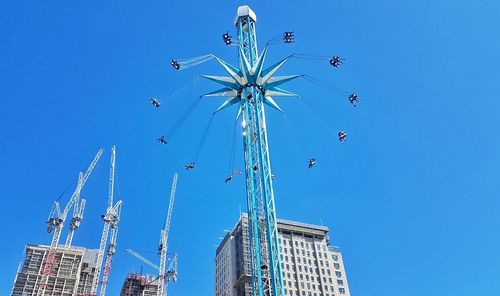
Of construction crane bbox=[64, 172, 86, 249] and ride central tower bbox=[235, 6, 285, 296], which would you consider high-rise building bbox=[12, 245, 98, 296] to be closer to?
construction crane bbox=[64, 172, 86, 249]

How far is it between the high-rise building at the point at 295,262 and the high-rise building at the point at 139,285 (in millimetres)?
25704

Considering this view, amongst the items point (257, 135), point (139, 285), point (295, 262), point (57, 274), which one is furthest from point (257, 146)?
point (139, 285)

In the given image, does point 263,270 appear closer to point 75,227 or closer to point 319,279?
point 319,279

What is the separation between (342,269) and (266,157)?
115 meters

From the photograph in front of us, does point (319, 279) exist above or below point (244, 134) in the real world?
above

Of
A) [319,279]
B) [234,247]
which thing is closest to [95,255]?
[234,247]

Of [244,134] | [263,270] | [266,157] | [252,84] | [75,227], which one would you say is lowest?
[263,270]

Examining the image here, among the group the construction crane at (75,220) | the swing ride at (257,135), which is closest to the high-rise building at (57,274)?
the construction crane at (75,220)

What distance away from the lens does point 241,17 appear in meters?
67.2

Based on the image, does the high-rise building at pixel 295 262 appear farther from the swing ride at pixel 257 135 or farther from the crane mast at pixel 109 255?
the swing ride at pixel 257 135

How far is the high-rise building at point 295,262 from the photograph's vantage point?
14612 cm

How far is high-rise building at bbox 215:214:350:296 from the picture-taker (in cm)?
14612

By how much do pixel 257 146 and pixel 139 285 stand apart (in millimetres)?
131931

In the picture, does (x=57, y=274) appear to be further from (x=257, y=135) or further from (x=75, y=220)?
(x=257, y=135)
